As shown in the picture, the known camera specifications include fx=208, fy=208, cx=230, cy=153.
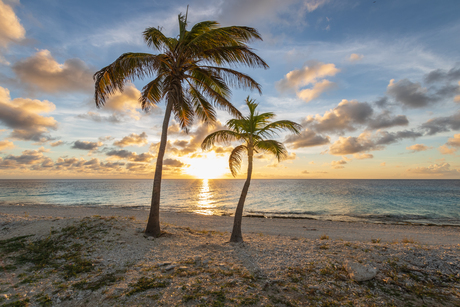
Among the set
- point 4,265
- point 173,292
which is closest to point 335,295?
point 173,292

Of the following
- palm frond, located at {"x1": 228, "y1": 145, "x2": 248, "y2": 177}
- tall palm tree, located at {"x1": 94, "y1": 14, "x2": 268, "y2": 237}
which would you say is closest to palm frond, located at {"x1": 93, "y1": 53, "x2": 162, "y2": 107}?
tall palm tree, located at {"x1": 94, "y1": 14, "x2": 268, "y2": 237}

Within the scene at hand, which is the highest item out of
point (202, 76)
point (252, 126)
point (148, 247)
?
point (202, 76)

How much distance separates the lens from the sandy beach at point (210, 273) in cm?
430

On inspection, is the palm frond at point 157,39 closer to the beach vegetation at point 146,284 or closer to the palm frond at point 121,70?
the palm frond at point 121,70

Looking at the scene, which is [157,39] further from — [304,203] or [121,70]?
[304,203]

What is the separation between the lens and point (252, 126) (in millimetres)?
9977

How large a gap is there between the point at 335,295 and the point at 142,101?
1029cm

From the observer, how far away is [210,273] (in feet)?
18.0

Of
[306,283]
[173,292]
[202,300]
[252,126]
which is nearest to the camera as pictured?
[202,300]

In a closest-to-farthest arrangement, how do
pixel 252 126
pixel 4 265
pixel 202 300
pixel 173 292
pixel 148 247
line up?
pixel 202 300 → pixel 173 292 → pixel 4 265 → pixel 148 247 → pixel 252 126

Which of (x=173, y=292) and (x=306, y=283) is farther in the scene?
(x=306, y=283)

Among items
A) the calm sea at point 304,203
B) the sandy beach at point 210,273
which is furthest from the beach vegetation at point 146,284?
the calm sea at point 304,203

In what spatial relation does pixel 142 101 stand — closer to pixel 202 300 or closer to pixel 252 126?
pixel 252 126

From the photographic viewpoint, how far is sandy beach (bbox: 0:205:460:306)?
430 cm
